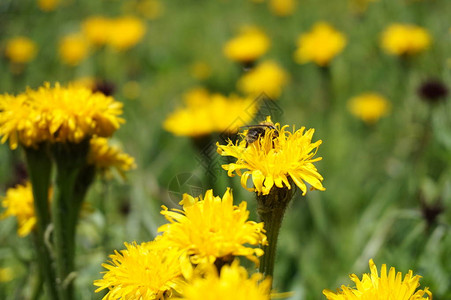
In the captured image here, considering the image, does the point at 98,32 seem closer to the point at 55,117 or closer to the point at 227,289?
the point at 55,117

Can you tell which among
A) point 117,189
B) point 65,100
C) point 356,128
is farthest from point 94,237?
point 356,128

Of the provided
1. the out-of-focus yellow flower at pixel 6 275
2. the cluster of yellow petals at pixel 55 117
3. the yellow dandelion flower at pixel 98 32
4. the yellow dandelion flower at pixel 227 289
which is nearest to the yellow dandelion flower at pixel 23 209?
the cluster of yellow petals at pixel 55 117

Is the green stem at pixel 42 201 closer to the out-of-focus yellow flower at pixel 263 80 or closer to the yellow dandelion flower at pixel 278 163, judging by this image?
the yellow dandelion flower at pixel 278 163

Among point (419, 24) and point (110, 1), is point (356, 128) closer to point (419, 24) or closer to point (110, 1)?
point (419, 24)

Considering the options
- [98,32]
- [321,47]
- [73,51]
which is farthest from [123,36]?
[321,47]

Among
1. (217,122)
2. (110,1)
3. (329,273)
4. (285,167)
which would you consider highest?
(110,1)
